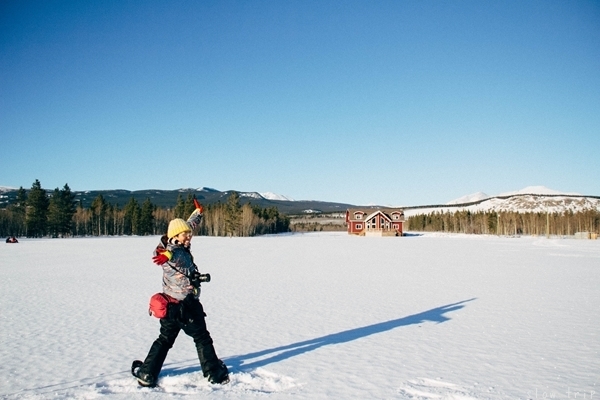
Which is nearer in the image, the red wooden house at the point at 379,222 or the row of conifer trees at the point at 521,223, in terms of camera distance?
the red wooden house at the point at 379,222

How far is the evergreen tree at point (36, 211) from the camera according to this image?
80.0m

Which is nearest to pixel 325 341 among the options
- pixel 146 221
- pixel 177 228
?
pixel 177 228

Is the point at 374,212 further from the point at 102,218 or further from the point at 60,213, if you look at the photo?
the point at 60,213

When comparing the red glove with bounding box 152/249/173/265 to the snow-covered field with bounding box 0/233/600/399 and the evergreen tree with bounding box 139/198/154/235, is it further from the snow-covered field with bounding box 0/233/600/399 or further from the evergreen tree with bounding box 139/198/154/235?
the evergreen tree with bounding box 139/198/154/235

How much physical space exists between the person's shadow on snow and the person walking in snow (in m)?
0.80

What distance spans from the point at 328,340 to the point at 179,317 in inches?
134

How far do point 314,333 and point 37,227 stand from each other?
9024 cm

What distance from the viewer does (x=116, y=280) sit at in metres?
16.5

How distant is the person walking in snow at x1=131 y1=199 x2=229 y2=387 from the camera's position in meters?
5.35

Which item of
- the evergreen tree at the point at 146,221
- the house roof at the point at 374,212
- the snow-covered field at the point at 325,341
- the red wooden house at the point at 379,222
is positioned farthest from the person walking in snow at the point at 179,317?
the evergreen tree at the point at 146,221

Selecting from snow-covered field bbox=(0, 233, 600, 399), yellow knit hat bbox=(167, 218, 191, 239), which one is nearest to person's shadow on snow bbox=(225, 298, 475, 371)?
snow-covered field bbox=(0, 233, 600, 399)

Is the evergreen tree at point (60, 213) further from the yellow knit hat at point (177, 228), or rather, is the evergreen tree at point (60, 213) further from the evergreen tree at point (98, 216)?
the yellow knit hat at point (177, 228)

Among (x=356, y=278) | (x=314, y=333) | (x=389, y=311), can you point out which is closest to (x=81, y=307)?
(x=314, y=333)

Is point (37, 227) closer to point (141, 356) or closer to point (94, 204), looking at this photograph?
point (94, 204)
